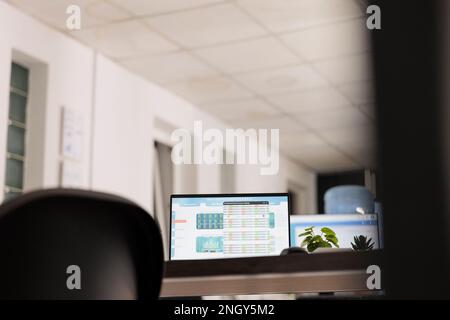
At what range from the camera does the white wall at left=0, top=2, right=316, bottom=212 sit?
5.04 m

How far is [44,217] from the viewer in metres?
1.26

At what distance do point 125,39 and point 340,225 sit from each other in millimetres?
2792

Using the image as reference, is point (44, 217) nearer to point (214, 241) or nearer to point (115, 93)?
point (214, 241)

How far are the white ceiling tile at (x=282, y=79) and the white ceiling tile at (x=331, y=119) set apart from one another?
89cm

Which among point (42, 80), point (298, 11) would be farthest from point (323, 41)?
point (42, 80)

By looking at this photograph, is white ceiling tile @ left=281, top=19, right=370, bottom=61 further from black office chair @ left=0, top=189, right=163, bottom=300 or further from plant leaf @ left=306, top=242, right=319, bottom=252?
black office chair @ left=0, top=189, right=163, bottom=300

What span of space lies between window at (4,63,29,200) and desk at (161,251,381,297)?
309 centimetres

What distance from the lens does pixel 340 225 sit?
3.45 m

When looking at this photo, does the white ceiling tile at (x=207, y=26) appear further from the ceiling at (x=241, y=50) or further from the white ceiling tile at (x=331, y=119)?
the white ceiling tile at (x=331, y=119)

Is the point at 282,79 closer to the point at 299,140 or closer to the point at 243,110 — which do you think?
the point at 243,110

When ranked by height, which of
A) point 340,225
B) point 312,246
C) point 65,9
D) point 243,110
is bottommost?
point 312,246

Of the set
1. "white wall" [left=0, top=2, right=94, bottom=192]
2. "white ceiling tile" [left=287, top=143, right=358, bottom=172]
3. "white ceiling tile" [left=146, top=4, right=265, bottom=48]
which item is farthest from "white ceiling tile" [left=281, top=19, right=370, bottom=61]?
"white ceiling tile" [left=287, top=143, right=358, bottom=172]

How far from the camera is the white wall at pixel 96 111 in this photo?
5039mm
